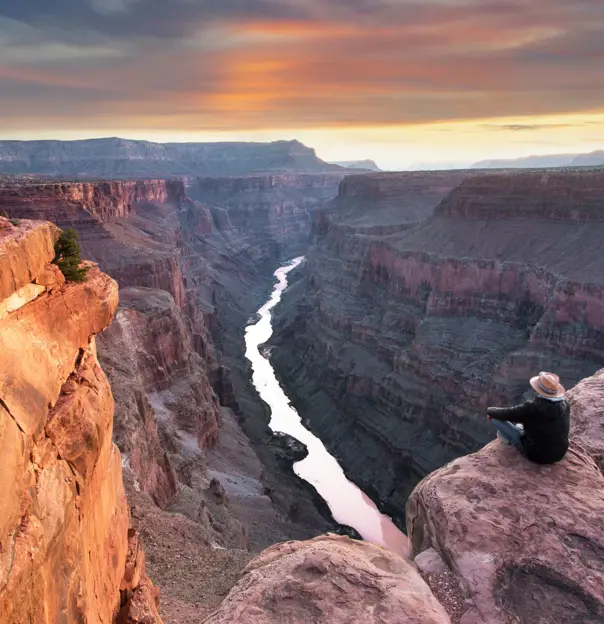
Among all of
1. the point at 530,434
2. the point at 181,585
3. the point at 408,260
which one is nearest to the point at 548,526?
the point at 530,434

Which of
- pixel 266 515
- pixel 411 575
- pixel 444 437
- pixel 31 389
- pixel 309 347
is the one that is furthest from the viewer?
pixel 309 347

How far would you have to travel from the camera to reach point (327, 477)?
51.5 m

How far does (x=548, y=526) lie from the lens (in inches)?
378

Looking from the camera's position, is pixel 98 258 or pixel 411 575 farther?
pixel 98 258

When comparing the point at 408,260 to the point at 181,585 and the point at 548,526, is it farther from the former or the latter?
the point at 548,526

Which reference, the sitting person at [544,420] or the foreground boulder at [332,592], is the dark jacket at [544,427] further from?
the foreground boulder at [332,592]

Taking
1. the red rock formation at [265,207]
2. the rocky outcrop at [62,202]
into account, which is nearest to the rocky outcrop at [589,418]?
the rocky outcrop at [62,202]

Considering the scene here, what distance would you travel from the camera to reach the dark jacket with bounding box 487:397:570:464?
10484 millimetres

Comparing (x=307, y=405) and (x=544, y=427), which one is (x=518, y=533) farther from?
(x=307, y=405)

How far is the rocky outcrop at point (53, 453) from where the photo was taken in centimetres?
734

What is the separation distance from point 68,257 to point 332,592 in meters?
8.56

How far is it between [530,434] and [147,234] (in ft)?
246

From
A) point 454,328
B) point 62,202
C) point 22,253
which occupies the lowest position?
point 454,328

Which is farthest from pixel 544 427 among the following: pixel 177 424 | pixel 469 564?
pixel 177 424
